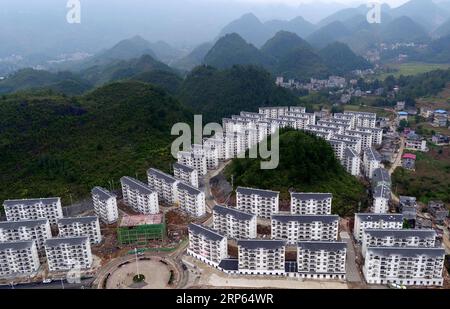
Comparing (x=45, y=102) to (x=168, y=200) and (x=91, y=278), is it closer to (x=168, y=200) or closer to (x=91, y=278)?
(x=168, y=200)

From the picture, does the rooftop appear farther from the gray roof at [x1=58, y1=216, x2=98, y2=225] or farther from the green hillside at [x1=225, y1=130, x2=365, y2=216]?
the green hillside at [x1=225, y1=130, x2=365, y2=216]

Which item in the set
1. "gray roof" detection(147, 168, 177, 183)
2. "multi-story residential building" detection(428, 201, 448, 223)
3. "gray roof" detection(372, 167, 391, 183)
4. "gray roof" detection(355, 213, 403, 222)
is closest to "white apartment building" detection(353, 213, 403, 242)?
"gray roof" detection(355, 213, 403, 222)

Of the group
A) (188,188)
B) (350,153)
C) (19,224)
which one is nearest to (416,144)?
(350,153)

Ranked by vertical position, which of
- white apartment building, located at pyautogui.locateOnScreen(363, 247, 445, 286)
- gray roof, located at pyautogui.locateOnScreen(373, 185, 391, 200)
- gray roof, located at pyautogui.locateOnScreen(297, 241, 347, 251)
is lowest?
white apartment building, located at pyautogui.locateOnScreen(363, 247, 445, 286)

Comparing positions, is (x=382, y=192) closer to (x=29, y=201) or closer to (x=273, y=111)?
(x=29, y=201)

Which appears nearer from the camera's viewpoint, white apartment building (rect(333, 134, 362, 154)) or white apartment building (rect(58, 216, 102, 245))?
white apartment building (rect(58, 216, 102, 245))

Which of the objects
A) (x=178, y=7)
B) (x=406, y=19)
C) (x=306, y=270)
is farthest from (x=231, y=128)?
(x=178, y=7)
